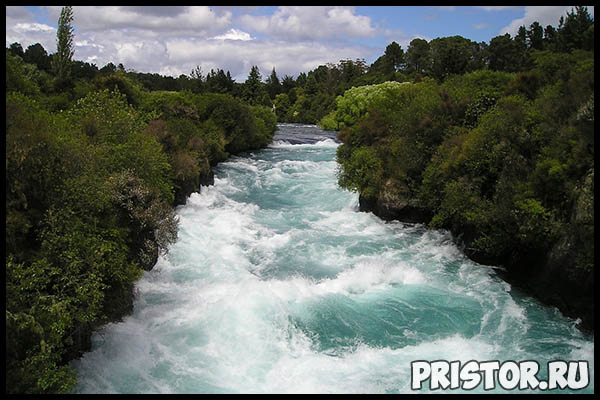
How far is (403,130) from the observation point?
84.0ft

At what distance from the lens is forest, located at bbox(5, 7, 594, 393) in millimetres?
10859

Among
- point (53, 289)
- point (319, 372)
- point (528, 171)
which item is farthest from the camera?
point (528, 171)

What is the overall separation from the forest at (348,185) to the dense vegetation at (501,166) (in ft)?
0.19

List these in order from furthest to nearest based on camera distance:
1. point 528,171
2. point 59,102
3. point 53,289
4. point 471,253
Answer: point 59,102 → point 471,253 → point 528,171 → point 53,289

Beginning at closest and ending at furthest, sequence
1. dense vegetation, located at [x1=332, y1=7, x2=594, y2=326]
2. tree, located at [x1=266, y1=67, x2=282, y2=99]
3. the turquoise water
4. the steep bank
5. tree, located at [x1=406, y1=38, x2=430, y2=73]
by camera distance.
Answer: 1. the turquoise water
2. the steep bank
3. dense vegetation, located at [x1=332, y1=7, x2=594, y2=326]
4. tree, located at [x1=406, y1=38, x2=430, y2=73]
5. tree, located at [x1=266, y1=67, x2=282, y2=99]

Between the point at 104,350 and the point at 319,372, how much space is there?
560 cm

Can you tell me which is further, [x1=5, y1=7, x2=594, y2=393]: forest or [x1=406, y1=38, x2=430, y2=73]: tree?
[x1=406, y1=38, x2=430, y2=73]: tree

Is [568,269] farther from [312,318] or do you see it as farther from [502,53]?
[502,53]

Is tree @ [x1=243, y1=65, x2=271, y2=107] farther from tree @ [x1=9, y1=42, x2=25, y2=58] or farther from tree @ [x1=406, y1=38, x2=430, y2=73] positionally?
tree @ [x1=9, y1=42, x2=25, y2=58]

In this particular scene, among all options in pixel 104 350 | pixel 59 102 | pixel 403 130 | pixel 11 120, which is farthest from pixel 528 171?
pixel 59 102

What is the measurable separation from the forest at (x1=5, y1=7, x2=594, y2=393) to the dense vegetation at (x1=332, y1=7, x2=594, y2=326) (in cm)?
6

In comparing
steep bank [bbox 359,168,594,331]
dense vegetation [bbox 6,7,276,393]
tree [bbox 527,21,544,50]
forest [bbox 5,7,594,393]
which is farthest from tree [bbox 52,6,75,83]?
tree [bbox 527,21,544,50]

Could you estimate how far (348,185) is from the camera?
26.5m

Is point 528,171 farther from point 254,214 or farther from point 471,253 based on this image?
point 254,214
